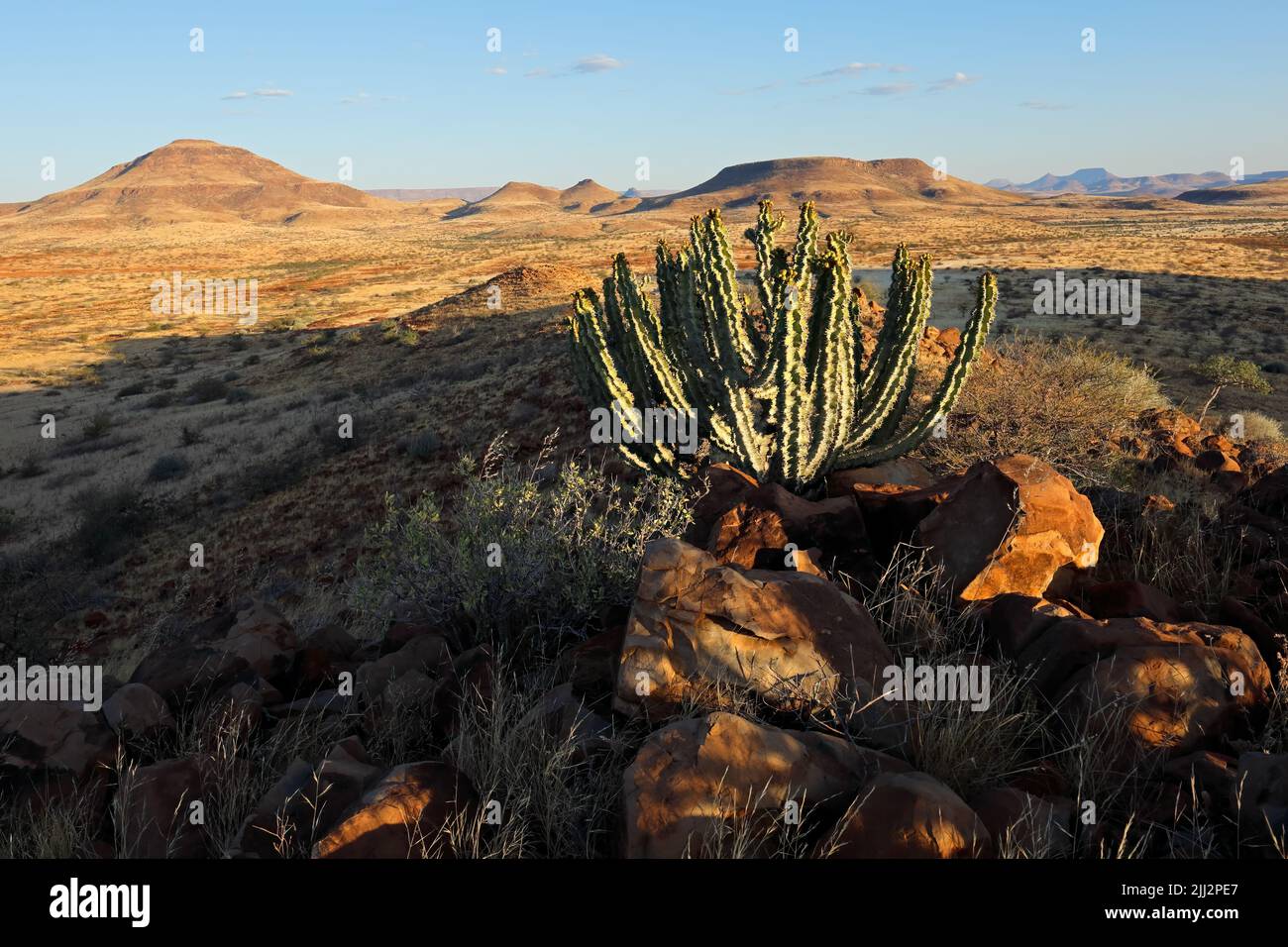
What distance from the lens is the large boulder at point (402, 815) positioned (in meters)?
2.45

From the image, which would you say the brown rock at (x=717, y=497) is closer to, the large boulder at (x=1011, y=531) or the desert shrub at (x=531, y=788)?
the large boulder at (x=1011, y=531)

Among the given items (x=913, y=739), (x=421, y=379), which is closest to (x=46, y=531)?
(x=421, y=379)

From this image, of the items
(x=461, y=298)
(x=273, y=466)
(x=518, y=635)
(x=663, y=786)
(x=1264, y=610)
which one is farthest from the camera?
(x=461, y=298)

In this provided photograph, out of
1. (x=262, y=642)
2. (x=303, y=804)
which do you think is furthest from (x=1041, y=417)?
(x=303, y=804)

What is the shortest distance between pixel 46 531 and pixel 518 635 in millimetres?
13384

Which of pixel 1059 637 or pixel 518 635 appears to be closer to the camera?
pixel 1059 637

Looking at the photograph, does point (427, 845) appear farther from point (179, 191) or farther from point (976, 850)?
point (179, 191)

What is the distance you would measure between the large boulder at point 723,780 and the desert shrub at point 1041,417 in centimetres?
458

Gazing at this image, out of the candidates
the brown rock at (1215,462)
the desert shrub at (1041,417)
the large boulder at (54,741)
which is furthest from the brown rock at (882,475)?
the large boulder at (54,741)

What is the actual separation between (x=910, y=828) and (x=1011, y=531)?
2.06 m

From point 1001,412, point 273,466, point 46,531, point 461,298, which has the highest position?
point 461,298

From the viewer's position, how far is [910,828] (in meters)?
2.34

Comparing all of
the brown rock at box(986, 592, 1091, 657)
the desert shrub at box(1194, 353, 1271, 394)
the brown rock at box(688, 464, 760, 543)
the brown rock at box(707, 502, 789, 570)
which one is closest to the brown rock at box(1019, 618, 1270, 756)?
the brown rock at box(986, 592, 1091, 657)

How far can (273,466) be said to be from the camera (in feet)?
48.7
